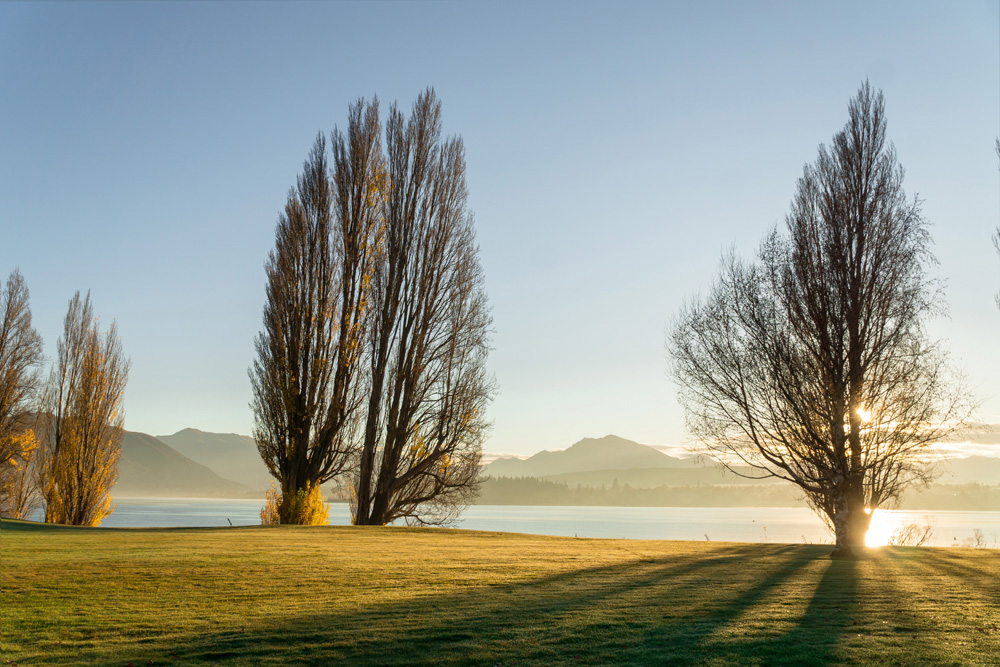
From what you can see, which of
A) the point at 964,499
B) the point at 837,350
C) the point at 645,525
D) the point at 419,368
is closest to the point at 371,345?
the point at 419,368

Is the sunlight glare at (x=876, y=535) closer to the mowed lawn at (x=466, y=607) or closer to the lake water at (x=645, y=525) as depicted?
the lake water at (x=645, y=525)

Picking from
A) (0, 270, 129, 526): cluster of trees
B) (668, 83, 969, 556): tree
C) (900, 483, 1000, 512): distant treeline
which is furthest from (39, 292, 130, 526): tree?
(900, 483, 1000, 512): distant treeline

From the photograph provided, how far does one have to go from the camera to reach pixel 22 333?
31.9m

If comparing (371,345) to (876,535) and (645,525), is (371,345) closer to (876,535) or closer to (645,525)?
(876,535)

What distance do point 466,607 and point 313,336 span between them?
15.9 metres

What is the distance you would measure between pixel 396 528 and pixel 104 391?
17784 mm

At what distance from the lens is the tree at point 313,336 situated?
21859 mm

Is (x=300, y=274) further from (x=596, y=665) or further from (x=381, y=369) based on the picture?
(x=596, y=665)

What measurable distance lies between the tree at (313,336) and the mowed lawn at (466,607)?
27.1 feet

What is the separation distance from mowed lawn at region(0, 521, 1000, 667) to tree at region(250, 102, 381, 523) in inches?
325

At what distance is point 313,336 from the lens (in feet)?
73.0

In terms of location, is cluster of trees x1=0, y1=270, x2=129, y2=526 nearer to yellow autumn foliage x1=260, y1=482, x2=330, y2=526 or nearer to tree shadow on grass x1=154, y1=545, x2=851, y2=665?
yellow autumn foliage x1=260, y1=482, x2=330, y2=526

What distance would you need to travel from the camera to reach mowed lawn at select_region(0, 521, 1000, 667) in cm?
600

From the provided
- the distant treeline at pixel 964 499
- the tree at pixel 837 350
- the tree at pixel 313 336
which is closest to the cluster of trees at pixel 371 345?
the tree at pixel 313 336
